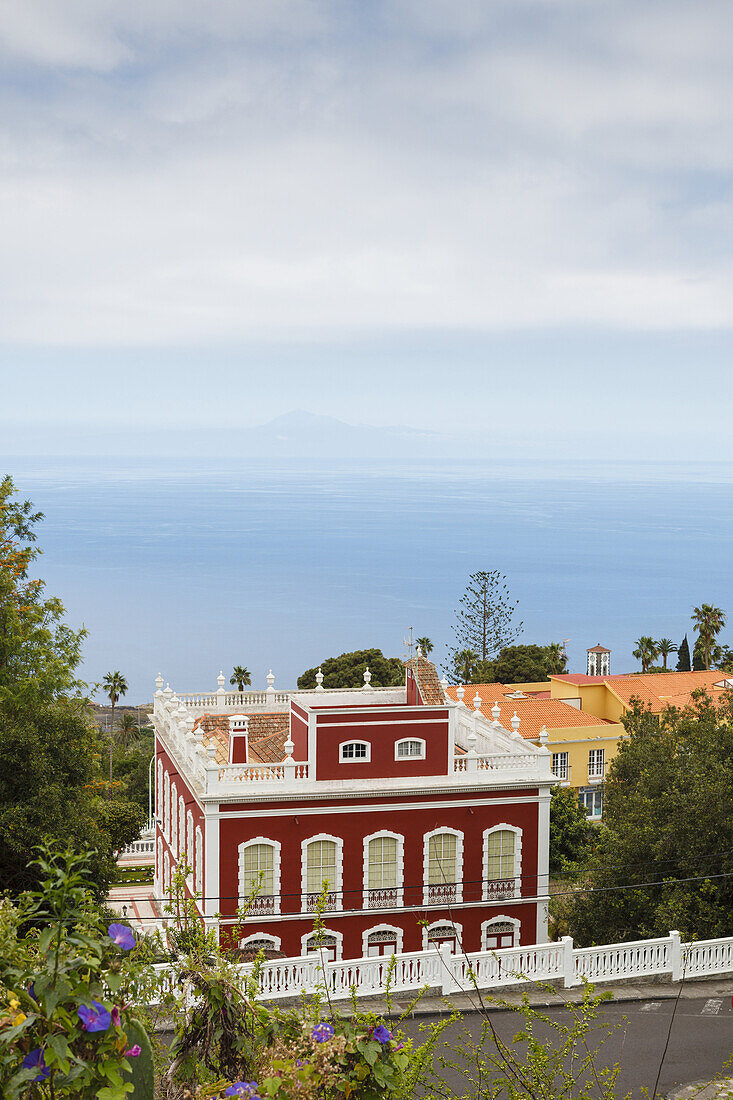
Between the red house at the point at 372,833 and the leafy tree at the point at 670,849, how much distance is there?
2260 millimetres

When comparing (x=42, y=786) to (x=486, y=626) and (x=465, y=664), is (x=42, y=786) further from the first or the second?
(x=486, y=626)

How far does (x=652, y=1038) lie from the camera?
58.0 ft

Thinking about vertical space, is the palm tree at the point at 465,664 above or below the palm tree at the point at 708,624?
below

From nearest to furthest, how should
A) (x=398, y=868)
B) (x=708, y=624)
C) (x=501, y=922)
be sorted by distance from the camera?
1. (x=398, y=868)
2. (x=501, y=922)
3. (x=708, y=624)

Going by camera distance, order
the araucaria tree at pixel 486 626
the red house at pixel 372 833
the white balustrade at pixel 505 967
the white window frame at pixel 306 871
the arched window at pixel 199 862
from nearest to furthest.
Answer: the white balustrade at pixel 505 967 < the red house at pixel 372 833 < the white window frame at pixel 306 871 < the arched window at pixel 199 862 < the araucaria tree at pixel 486 626

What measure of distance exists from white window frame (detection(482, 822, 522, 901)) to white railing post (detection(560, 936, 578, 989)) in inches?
354

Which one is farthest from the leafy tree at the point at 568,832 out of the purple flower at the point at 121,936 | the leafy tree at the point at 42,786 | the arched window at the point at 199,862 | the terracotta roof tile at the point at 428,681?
the purple flower at the point at 121,936

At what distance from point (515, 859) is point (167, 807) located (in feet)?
40.4

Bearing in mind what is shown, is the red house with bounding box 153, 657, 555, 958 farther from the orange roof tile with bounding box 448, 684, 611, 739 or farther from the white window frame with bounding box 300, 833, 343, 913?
the orange roof tile with bounding box 448, 684, 611, 739

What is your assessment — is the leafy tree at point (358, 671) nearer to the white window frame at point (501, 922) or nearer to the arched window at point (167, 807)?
the arched window at point (167, 807)

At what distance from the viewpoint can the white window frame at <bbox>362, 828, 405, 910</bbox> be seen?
28562mm

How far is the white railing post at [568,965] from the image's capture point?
66.7ft

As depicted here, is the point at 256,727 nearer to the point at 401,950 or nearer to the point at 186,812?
the point at 186,812

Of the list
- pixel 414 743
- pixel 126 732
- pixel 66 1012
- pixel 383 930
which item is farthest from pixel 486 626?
pixel 66 1012
